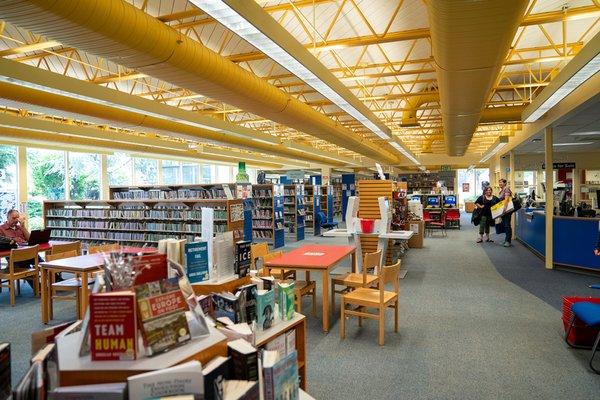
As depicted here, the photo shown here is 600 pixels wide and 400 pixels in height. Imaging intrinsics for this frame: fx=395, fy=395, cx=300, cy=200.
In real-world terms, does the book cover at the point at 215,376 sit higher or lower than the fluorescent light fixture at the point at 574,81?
lower

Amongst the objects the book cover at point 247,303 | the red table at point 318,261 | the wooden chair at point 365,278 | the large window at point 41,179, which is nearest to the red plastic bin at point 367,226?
the red table at point 318,261

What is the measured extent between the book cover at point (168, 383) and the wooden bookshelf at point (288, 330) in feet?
2.91

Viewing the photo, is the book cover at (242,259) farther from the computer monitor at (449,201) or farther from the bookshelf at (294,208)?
the computer monitor at (449,201)

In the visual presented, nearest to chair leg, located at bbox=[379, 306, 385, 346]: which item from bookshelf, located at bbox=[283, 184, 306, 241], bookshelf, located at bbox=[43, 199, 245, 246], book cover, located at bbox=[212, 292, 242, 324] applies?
book cover, located at bbox=[212, 292, 242, 324]

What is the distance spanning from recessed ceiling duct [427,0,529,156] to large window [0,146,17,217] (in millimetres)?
14369

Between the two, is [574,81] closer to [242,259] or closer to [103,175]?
[242,259]

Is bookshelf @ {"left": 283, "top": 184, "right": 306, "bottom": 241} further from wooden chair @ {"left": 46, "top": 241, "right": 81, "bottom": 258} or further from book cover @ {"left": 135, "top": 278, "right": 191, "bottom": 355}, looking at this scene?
book cover @ {"left": 135, "top": 278, "right": 191, "bottom": 355}

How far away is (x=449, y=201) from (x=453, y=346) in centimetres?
1347

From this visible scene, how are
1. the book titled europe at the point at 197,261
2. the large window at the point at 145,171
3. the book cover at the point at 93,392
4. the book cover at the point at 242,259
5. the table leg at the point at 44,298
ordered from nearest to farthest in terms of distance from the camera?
the book cover at the point at 93,392, the book titled europe at the point at 197,261, the book cover at the point at 242,259, the table leg at the point at 44,298, the large window at the point at 145,171

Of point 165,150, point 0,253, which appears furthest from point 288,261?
point 165,150

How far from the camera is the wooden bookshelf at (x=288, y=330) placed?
95.8 inches

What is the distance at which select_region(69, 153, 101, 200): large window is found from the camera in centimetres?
1638

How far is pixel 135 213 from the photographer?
10.7 metres

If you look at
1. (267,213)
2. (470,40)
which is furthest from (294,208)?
(470,40)
